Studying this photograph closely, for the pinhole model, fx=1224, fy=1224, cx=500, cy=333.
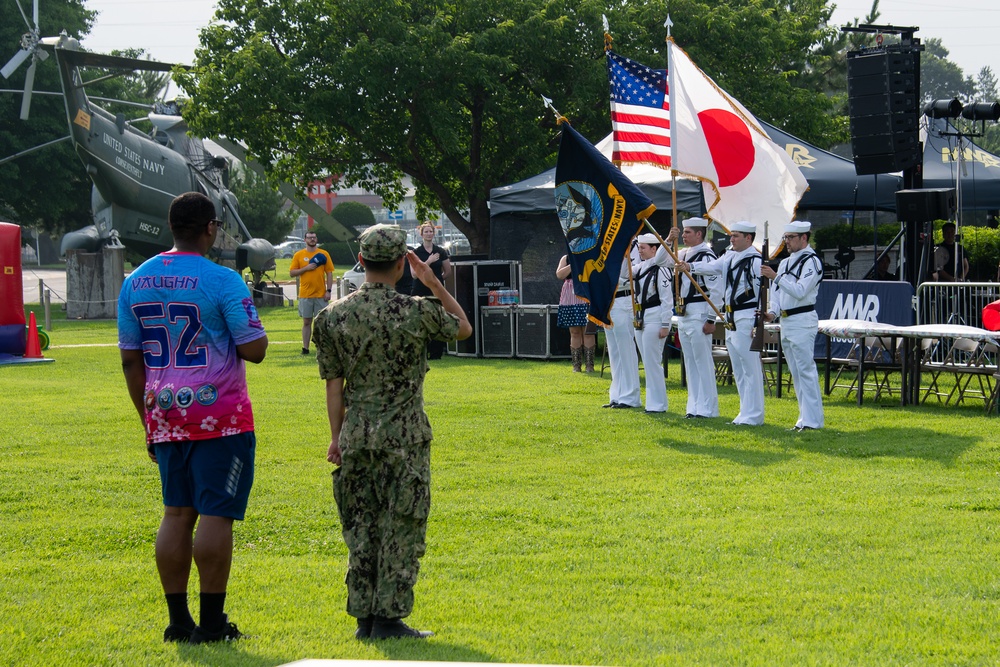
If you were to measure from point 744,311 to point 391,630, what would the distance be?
7645 mm

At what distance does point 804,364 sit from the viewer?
11.9 meters

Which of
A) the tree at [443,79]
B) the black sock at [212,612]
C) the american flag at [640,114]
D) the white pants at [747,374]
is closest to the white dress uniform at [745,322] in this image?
the white pants at [747,374]

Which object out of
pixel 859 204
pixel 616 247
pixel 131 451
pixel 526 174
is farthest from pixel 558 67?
pixel 131 451

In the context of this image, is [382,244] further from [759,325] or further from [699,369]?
[699,369]

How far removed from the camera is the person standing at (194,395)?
5.23 meters

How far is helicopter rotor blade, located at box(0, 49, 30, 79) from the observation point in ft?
118

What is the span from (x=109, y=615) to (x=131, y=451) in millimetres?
5242

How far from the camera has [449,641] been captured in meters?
5.29

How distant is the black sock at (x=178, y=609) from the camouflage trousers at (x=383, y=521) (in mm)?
731

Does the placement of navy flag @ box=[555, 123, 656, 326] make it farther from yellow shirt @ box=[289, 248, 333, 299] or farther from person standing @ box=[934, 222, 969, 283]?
person standing @ box=[934, 222, 969, 283]

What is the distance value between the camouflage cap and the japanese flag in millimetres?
7500

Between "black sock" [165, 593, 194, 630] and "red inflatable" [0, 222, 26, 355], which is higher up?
"red inflatable" [0, 222, 26, 355]

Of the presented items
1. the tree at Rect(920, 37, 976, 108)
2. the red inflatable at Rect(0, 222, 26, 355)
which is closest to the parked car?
the red inflatable at Rect(0, 222, 26, 355)

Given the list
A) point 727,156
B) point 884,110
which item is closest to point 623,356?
point 727,156
